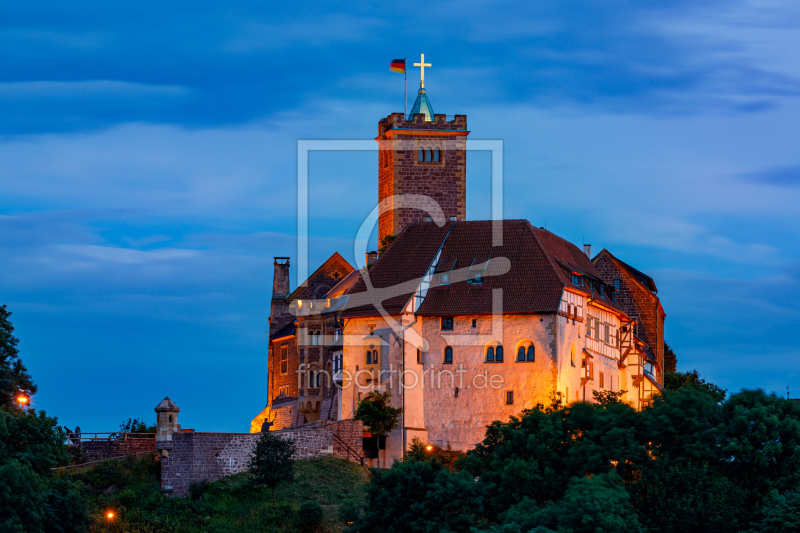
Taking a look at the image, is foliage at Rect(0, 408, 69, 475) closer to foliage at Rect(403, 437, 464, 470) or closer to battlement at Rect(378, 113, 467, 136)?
foliage at Rect(403, 437, 464, 470)

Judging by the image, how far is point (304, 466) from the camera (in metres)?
68.2

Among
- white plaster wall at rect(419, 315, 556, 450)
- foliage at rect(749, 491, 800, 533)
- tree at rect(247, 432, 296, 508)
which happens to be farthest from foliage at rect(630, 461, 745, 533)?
white plaster wall at rect(419, 315, 556, 450)

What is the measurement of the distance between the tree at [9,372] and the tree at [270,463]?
1141cm

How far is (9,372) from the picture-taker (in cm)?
6694

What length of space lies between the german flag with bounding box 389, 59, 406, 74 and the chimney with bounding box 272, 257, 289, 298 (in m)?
15.0

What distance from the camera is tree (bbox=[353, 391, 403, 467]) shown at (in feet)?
235

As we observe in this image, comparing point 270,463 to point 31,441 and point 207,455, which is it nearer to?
point 207,455

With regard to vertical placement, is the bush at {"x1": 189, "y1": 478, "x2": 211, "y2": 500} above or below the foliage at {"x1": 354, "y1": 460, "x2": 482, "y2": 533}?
above

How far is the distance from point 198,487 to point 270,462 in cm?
339

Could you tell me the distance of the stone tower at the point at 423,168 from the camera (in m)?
85.5

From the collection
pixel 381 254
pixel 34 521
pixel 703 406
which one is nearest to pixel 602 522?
pixel 703 406

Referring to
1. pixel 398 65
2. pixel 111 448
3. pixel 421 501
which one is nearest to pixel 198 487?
pixel 111 448

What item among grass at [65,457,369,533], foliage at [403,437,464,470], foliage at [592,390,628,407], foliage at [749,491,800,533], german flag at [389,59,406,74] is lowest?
foliage at [749,491,800,533]

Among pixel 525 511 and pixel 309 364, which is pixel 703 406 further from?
pixel 309 364
